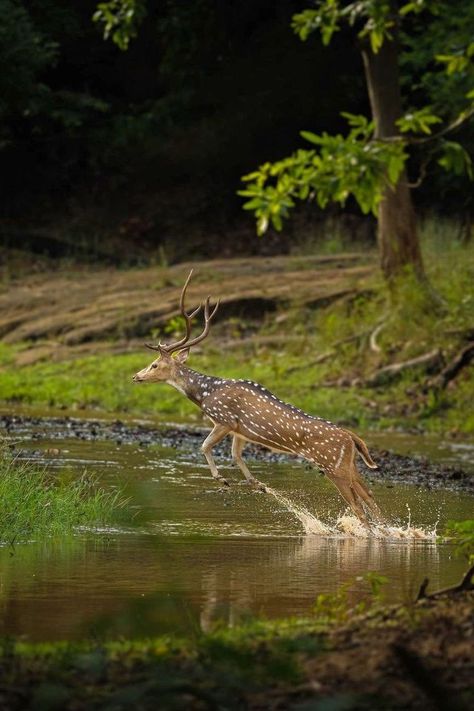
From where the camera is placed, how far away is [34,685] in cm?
630

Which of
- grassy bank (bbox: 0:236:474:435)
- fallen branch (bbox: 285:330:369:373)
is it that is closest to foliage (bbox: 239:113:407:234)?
grassy bank (bbox: 0:236:474:435)

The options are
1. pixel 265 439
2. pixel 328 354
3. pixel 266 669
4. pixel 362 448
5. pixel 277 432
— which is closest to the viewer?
pixel 266 669

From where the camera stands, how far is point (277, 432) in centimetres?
1278

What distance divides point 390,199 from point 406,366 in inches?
122

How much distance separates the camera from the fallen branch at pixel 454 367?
20.3 m

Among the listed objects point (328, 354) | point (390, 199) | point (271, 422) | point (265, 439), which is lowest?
point (328, 354)

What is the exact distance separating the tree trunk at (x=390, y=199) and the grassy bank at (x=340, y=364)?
489 millimetres

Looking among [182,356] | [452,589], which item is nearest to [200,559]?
[452,589]

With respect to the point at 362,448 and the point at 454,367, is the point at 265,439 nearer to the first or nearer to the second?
the point at 362,448

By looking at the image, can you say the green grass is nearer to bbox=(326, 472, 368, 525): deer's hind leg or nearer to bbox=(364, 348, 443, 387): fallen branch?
bbox=(326, 472, 368, 525): deer's hind leg

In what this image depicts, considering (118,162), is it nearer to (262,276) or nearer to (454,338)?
(262,276)

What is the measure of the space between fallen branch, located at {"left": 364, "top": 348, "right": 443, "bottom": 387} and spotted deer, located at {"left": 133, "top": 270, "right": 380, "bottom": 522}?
7566mm

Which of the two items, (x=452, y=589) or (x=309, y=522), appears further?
(x=309, y=522)

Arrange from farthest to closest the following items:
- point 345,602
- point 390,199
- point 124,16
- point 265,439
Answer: point 390,199 < point 124,16 < point 265,439 < point 345,602
